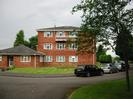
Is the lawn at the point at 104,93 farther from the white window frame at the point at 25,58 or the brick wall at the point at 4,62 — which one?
the brick wall at the point at 4,62

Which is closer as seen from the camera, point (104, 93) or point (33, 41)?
point (104, 93)

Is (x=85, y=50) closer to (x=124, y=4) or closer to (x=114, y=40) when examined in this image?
(x=114, y=40)

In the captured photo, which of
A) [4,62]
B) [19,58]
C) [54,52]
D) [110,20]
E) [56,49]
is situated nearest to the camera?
[110,20]

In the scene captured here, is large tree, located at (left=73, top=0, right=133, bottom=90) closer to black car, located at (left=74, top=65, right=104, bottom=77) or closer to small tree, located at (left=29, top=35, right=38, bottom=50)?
black car, located at (left=74, top=65, right=104, bottom=77)

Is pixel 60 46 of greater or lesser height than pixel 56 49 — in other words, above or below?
above

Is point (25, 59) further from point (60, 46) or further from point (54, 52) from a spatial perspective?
point (60, 46)

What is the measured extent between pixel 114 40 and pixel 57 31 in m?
46.2

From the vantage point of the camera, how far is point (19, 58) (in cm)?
6197

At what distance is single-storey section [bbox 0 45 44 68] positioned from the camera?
61688 millimetres

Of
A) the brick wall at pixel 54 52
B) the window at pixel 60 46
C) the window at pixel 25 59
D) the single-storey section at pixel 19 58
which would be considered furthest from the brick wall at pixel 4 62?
the window at pixel 60 46

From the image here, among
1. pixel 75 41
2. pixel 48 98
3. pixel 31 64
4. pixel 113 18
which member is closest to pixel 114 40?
pixel 113 18

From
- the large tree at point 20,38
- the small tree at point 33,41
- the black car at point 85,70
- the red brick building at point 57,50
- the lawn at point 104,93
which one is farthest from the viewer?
the small tree at point 33,41

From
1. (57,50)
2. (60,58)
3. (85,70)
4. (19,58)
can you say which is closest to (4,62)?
(19,58)

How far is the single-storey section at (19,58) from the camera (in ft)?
202
